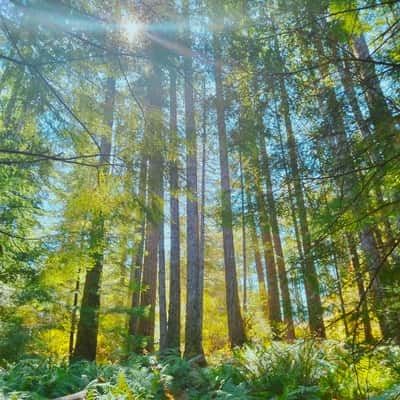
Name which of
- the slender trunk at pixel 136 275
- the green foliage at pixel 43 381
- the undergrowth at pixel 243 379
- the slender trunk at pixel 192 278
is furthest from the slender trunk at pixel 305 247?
the green foliage at pixel 43 381

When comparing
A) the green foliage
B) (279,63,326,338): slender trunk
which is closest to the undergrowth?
the green foliage

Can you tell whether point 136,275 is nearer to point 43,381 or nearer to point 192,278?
point 192,278

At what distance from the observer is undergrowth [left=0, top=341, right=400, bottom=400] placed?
117 inches

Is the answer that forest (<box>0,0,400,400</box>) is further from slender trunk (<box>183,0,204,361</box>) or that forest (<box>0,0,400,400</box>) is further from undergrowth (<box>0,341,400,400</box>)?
slender trunk (<box>183,0,204,361</box>)

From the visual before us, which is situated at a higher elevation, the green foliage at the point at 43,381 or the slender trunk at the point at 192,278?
the slender trunk at the point at 192,278

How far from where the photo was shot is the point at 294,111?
308 cm

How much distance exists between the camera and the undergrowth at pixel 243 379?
9.73ft

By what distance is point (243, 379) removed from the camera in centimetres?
372

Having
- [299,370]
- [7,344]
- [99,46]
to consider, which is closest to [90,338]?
[7,344]

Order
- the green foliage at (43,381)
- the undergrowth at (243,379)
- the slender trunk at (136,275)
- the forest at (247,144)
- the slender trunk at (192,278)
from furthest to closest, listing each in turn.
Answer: the slender trunk at (192,278)
the slender trunk at (136,275)
the green foliage at (43,381)
the undergrowth at (243,379)
the forest at (247,144)

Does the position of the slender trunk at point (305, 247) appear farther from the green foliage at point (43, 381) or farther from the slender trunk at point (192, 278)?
the green foliage at point (43, 381)

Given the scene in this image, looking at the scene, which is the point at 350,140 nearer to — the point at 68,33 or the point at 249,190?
the point at 249,190

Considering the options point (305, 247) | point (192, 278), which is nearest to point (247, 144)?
point (305, 247)

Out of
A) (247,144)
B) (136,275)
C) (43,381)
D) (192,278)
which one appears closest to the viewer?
(247,144)
